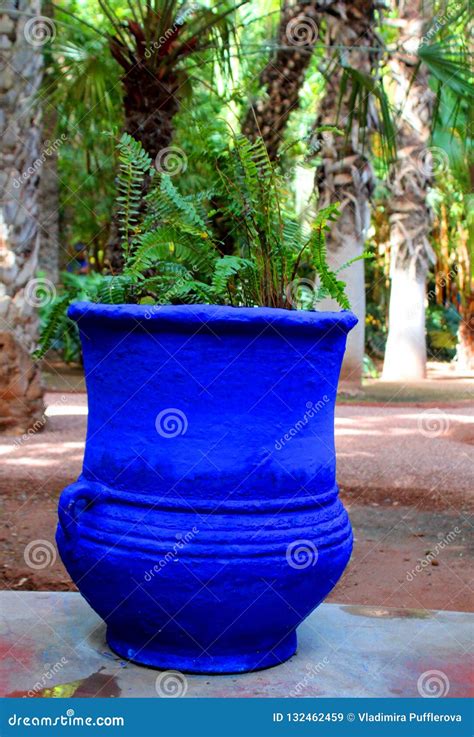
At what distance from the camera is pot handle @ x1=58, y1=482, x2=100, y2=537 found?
9.30ft

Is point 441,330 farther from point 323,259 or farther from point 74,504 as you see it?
point 74,504

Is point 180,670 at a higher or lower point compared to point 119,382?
lower

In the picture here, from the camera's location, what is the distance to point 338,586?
4.93 metres

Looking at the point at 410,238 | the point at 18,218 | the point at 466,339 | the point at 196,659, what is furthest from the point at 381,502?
the point at 466,339

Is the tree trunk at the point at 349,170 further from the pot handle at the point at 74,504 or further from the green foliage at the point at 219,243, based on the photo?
the pot handle at the point at 74,504

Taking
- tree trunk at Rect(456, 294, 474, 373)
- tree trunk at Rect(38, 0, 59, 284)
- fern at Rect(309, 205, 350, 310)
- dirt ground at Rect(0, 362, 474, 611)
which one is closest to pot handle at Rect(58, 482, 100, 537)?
fern at Rect(309, 205, 350, 310)

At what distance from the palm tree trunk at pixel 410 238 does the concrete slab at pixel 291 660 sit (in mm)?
11935

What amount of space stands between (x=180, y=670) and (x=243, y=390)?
0.81 m

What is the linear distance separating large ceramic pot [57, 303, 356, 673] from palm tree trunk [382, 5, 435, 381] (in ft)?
41.3

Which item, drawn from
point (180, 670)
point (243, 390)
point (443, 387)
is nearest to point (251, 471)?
point (243, 390)

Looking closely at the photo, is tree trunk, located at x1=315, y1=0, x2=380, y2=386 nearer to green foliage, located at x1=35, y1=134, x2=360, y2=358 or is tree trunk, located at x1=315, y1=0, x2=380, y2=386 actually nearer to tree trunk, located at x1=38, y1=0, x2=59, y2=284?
tree trunk, located at x1=38, y1=0, x2=59, y2=284

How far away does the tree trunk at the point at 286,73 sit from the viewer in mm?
10797

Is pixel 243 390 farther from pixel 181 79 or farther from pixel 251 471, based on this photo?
pixel 181 79

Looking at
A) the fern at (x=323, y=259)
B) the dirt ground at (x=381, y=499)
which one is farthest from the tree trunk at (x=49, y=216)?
the fern at (x=323, y=259)
